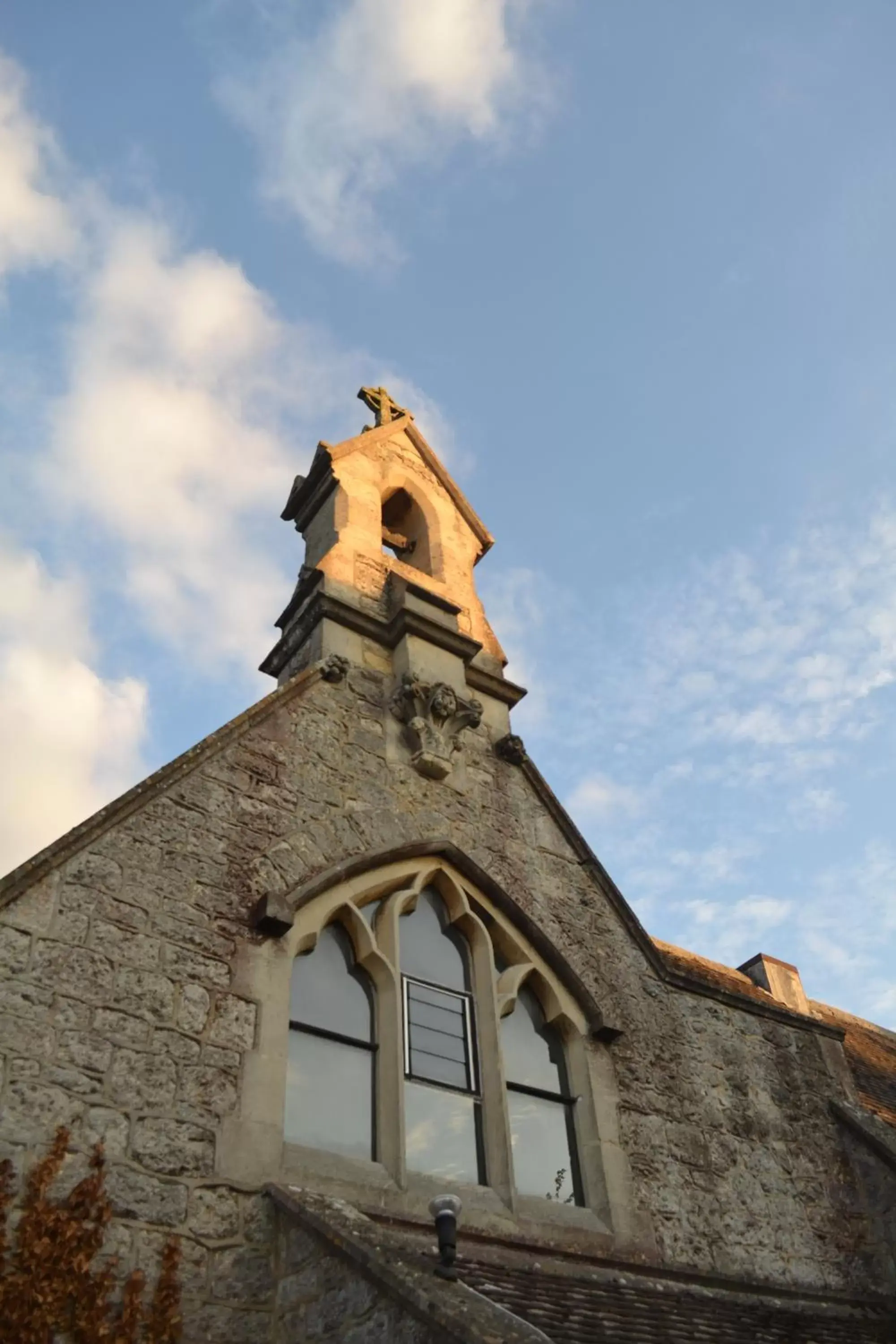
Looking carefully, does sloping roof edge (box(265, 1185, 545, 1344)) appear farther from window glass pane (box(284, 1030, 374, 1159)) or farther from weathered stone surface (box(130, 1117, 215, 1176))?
window glass pane (box(284, 1030, 374, 1159))

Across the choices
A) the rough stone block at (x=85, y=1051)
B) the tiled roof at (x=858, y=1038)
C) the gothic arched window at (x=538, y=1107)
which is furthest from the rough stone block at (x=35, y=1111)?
the tiled roof at (x=858, y=1038)

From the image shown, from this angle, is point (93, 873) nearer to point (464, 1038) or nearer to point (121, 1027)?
point (121, 1027)

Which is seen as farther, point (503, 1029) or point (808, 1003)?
point (808, 1003)

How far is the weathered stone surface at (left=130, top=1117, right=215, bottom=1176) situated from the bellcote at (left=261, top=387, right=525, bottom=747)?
12.8 ft

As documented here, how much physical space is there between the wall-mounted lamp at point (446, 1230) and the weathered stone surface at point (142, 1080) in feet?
5.08

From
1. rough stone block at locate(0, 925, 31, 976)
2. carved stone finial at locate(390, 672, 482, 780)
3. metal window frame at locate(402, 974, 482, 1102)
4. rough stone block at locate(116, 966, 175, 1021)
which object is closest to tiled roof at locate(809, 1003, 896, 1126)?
metal window frame at locate(402, 974, 482, 1102)

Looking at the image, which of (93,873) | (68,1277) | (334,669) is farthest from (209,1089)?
(334,669)

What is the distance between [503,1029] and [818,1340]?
2.64 m

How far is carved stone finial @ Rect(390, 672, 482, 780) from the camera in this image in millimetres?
8891

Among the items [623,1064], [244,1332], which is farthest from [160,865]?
[623,1064]

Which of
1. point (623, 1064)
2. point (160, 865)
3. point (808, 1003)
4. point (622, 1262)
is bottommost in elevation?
point (622, 1262)

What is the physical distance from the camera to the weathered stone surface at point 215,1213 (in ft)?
18.5

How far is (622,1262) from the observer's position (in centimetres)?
705

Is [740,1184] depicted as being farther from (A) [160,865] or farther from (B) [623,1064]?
(A) [160,865]
